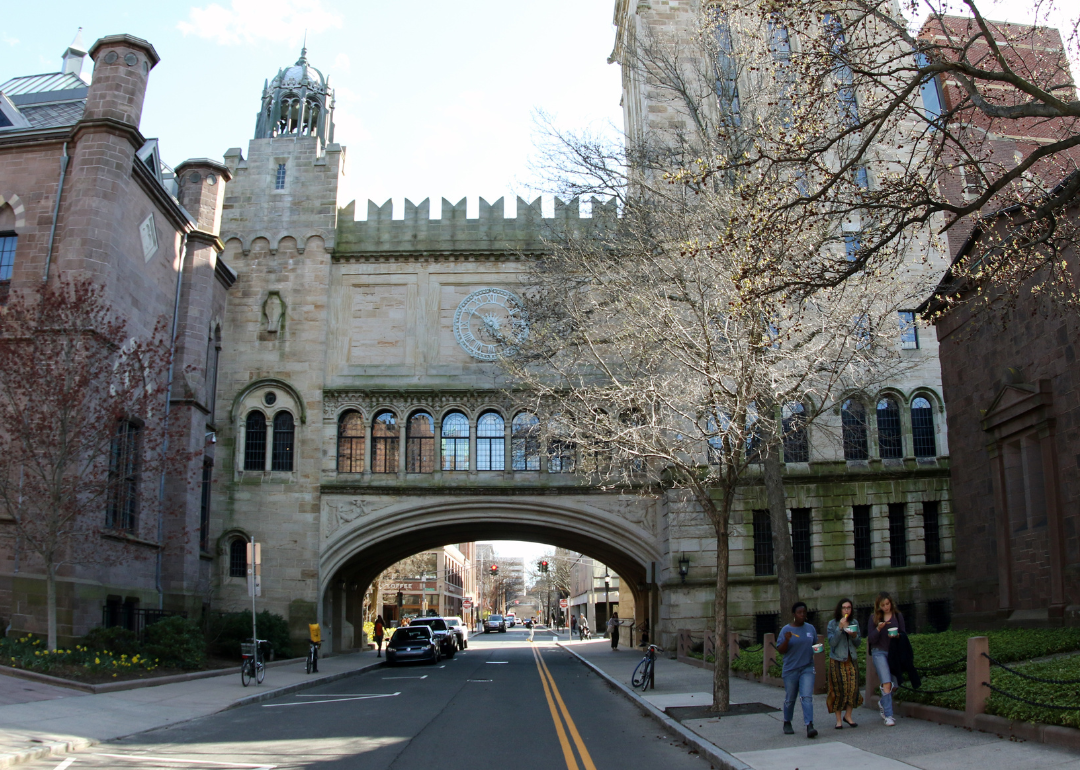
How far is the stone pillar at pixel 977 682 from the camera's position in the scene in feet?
33.1

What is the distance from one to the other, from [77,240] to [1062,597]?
23.0 m

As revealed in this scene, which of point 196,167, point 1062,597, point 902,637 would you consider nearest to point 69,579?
point 196,167

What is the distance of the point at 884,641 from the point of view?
11195 millimetres

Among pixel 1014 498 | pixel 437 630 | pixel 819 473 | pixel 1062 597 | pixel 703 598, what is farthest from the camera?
pixel 437 630

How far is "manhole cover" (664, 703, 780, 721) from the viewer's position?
13.0 meters

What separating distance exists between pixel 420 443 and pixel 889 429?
1593cm

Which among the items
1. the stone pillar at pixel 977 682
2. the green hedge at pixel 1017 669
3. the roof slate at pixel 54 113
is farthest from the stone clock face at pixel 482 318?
the stone pillar at pixel 977 682

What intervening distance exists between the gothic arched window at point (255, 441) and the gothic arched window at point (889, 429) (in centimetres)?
2074

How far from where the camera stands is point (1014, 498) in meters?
19.2

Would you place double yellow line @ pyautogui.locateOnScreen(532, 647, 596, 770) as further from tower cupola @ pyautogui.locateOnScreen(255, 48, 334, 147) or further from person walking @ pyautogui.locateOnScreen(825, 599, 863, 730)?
tower cupola @ pyautogui.locateOnScreen(255, 48, 334, 147)

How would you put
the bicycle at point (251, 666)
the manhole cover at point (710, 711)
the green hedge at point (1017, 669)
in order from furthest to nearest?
1. the bicycle at point (251, 666)
2. the manhole cover at point (710, 711)
3. the green hedge at point (1017, 669)

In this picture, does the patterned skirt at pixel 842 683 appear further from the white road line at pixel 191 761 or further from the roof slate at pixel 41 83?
the roof slate at pixel 41 83

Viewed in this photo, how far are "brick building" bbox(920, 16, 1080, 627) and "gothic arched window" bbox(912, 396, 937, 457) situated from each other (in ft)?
24.7

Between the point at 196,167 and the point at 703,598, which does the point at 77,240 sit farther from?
the point at 703,598
